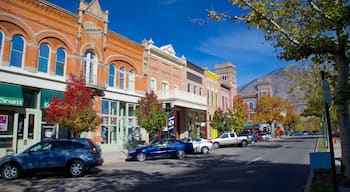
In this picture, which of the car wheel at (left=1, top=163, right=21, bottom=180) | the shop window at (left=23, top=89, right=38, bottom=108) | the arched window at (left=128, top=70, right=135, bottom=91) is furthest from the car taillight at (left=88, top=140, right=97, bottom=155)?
the arched window at (left=128, top=70, right=135, bottom=91)

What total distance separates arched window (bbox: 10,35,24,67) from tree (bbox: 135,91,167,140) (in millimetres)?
9563

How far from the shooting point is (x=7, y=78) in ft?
54.3

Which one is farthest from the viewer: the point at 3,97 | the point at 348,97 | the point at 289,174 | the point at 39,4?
the point at 39,4

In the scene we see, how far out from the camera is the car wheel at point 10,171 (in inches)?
446

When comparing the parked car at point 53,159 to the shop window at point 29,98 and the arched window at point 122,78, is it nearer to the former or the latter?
the shop window at point 29,98

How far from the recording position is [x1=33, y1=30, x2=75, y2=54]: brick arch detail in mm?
Answer: 18558

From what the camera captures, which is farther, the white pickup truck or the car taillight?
the white pickup truck

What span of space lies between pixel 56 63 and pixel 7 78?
3.81 m

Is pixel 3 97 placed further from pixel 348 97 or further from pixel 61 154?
pixel 348 97

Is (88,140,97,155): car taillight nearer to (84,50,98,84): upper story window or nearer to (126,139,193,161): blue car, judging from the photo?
(126,139,193,161): blue car

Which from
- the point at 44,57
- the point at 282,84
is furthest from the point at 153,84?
the point at 282,84

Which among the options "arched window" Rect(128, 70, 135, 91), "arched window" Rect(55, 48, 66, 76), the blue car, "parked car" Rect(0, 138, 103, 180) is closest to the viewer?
"parked car" Rect(0, 138, 103, 180)

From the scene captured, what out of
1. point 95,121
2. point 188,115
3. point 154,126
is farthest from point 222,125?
point 95,121

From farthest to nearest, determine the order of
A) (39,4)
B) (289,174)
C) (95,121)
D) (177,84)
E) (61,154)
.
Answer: (177,84) < (39,4) < (95,121) < (61,154) < (289,174)
